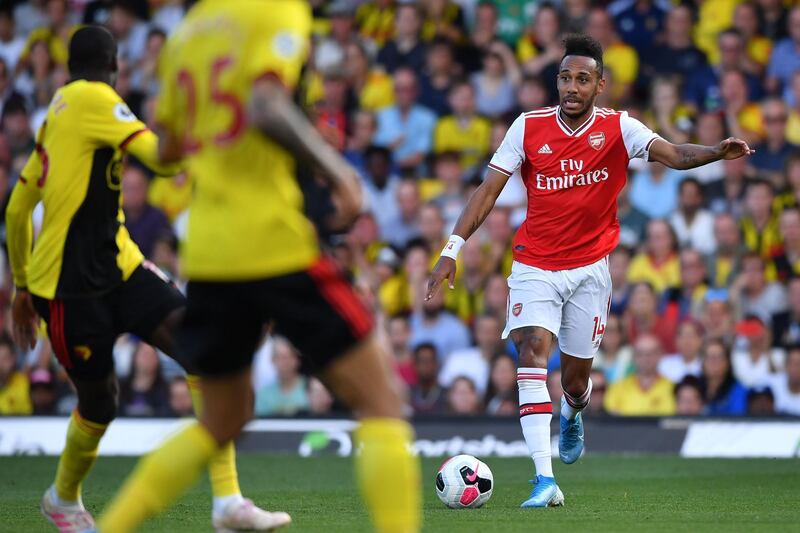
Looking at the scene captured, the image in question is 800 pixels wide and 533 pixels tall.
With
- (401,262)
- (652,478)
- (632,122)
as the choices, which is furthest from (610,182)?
(401,262)

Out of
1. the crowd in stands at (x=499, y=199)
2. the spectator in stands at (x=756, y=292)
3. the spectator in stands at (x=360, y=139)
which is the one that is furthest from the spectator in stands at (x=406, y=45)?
the spectator in stands at (x=756, y=292)

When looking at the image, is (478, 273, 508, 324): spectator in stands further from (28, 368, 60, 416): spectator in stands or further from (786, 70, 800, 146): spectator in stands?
(28, 368, 60, 416): spectator in stands

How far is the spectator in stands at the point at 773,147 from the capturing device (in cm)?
1491

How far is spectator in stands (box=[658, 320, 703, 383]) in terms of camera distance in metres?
13.8

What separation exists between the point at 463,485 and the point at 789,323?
6.60 m

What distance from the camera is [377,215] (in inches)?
636

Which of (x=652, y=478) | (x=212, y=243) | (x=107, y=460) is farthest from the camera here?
(x=107, y=460)

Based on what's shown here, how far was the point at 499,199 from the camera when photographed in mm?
15664

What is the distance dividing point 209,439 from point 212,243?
0.83 metres

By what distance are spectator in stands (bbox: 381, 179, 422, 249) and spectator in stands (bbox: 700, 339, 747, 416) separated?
385 centimetres

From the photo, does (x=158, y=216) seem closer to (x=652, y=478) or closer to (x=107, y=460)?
(x=107, y=460)

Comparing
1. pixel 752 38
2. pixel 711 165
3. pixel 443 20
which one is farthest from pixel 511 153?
pixel 443 20

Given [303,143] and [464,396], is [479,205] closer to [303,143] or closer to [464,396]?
[303,143]

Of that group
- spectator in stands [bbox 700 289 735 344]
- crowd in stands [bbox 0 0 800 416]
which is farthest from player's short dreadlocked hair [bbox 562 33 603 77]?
spectator in stands [bbox 700 289 735 344]
